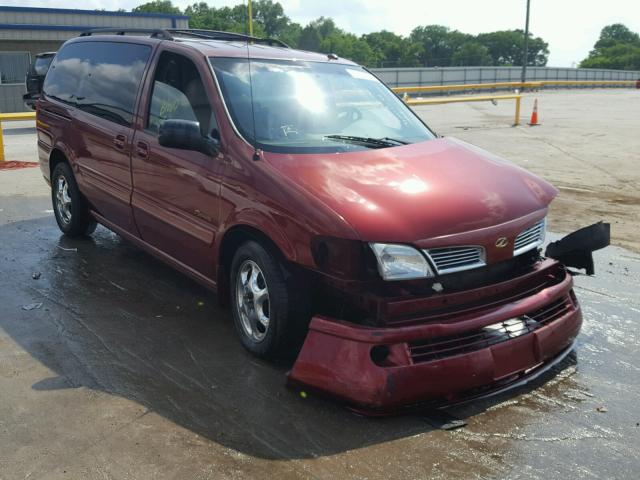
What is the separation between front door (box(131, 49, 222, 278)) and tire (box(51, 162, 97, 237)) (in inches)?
59.8

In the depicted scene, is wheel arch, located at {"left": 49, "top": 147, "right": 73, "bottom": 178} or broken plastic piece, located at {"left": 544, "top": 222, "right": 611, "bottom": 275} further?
wheel arch, located at {"left": 49, "top": 147, "right": 73, "bottom": 178}

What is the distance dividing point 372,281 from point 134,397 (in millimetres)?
1472

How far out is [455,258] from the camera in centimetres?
372

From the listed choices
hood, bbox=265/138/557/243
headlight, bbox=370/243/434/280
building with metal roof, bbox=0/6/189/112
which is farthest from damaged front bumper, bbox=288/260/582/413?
building with metal roof, bbox=0/6/189/112

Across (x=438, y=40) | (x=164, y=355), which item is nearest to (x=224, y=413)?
(x=164, y=355)

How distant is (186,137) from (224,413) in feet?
5.85

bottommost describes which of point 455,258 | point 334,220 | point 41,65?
point 455,258

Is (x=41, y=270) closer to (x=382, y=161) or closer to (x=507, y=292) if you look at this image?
(x=382, y=161)

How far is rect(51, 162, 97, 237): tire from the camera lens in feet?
22.2

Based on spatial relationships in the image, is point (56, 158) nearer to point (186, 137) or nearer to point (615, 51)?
point (186, 137)

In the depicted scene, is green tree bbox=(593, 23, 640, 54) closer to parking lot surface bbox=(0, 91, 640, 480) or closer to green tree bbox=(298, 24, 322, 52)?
green tree bbox=(298, 24, 322, 52)

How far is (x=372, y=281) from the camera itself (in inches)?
142

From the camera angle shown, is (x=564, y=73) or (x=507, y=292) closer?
(x=507, y=292)

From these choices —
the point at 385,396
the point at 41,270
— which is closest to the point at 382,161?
the point at 385,396
